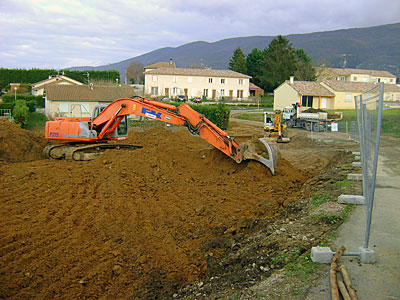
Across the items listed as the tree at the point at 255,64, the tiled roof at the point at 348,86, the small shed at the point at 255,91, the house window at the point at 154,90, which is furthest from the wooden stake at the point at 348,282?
the tree at the point at 255,64

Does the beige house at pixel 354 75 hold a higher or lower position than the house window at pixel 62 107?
higher

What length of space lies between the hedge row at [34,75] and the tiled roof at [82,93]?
2524 cm

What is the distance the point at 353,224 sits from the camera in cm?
742

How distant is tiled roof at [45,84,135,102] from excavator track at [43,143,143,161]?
24365 millimetres

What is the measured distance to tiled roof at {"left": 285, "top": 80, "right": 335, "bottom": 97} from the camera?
171 feet

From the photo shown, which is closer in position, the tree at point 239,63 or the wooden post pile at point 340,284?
the wooden post pile at point 340,284

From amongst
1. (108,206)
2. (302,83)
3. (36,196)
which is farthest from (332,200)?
(302,83)

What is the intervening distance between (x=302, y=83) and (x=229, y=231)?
49.6 meters

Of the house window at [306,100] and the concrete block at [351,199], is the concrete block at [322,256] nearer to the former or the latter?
the concrete block at [351,199]

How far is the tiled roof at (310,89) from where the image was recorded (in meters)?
52.1

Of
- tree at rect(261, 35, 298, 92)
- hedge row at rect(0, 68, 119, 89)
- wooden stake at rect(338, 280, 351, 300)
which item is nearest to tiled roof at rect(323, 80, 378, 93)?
tree at rect(261, 35, 298, 92)

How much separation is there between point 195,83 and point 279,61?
1826 cm

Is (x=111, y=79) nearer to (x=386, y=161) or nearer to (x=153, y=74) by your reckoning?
(x=153, y=74)

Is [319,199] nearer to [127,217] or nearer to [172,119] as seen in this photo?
[127,217]
